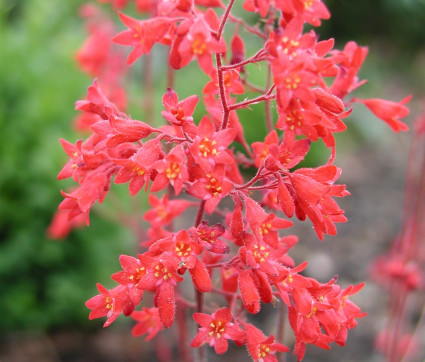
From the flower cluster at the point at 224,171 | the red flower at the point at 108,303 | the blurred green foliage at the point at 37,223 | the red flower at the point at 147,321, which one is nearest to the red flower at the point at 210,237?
the flower cluster at the point at 224,171

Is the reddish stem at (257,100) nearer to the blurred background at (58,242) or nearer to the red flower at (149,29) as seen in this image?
the red flower at (149,29)

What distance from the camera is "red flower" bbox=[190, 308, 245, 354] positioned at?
46.7 inches

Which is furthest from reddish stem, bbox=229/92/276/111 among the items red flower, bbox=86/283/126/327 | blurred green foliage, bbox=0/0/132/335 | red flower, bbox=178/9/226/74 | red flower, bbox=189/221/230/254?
blurred green foliage, bbox=0/0/132/335

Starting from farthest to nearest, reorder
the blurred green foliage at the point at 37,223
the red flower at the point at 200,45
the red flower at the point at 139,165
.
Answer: the blurred green foliage at the point at 37,223
the red flower at the point at 139,165
the red flower at the point at 200,45

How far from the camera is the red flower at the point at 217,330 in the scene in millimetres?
1186

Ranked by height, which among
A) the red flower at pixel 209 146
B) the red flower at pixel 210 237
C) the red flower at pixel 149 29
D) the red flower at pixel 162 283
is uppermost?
the red flower at pixel 149 29

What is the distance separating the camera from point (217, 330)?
47.4 inches

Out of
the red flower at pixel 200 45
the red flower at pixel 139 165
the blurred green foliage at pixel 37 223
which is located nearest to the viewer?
the red flower at pixel 200 45

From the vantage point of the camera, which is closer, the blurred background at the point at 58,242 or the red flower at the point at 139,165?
the red flower at the point at 139,165

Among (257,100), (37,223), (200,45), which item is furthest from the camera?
(37,223)

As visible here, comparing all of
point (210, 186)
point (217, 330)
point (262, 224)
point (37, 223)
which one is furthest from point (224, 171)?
point (37, 223)

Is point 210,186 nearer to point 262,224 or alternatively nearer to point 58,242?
point 262,224

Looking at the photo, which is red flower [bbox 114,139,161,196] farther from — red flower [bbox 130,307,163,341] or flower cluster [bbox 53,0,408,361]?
red flower [bbox 130,307,163,341]

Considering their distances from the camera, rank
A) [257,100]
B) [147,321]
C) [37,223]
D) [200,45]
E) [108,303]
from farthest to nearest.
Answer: [37,223] < [147,321] < [108,303] < [257,100] < [200,45]
